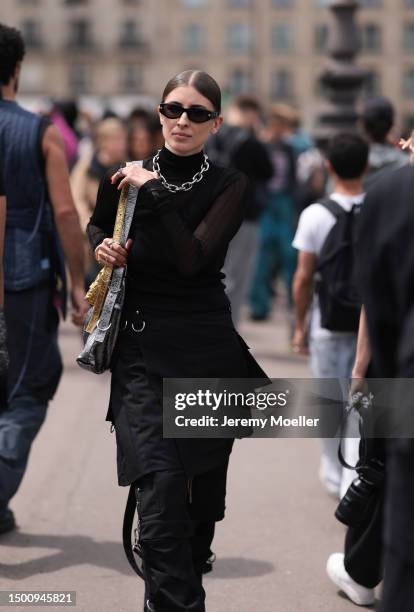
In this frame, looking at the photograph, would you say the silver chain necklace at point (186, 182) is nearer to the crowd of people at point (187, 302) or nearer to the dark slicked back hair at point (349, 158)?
the crowd of people at point (187, 302)

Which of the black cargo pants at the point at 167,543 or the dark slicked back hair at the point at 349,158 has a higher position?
the dark slicked back hair at the point at 349,158

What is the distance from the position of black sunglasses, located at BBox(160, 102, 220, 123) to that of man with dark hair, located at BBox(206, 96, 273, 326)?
632 centimetres

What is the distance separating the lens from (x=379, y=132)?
22.5ft

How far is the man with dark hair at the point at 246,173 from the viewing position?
10367mm

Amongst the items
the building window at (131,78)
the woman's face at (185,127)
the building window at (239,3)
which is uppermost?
the building window at (239,3)

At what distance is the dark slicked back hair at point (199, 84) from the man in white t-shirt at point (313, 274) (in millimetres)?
1791

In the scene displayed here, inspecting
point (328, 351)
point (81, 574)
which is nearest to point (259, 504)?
point (328, 351)

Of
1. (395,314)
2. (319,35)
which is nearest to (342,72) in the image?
(395,314)

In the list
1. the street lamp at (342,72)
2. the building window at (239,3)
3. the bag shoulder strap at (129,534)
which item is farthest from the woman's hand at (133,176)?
the building window at (239,3)

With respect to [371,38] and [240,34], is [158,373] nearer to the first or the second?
[240,34]

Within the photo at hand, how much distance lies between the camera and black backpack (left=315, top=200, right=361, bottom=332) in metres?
5.61

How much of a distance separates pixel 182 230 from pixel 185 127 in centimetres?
37

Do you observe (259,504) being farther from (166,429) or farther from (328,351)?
(166,429)

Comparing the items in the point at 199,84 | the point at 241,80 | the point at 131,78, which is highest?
the point at 199,84
